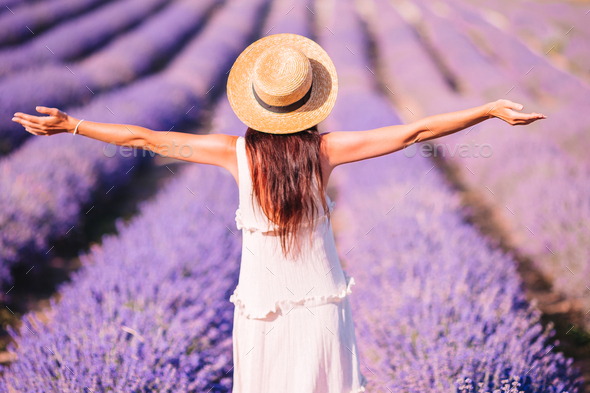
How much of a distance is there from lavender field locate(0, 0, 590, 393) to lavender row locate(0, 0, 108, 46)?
0.18ft

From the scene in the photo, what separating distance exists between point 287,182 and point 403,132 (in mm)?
417

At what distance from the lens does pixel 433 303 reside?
2143mm

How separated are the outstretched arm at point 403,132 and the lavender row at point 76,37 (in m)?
6.56

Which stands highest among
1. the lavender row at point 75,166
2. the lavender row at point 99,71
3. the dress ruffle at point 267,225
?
the lavender row at point 99,71

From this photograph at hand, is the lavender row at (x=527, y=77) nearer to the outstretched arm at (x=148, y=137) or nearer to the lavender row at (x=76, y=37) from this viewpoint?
the outstretched arm at (x=148, y=137)

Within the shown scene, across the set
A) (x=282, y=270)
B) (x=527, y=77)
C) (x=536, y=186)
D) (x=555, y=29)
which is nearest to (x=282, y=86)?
(x=282, y=270)

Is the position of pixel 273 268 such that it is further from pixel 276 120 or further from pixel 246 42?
pixel 246 42

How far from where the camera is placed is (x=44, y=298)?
312 cm

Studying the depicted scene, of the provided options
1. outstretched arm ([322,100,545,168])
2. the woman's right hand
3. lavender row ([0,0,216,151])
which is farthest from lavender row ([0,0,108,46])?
the woman's right hand

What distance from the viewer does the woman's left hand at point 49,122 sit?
4.15 feet

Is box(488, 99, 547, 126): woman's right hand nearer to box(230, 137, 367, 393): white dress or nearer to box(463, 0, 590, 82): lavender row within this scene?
box(230, 137, 367, 393): white dress

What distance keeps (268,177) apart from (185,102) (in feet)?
19.2

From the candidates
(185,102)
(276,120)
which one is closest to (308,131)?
(276,120)

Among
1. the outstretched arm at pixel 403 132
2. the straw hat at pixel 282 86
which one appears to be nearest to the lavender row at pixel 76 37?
the straw hat at pixel 282 86
